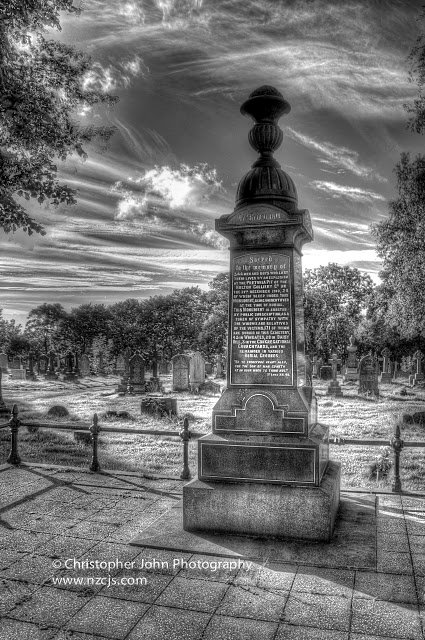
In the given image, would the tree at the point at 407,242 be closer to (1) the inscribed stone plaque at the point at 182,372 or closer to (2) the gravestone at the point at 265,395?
(1) the inscribed stone plaque at the point at 182,372

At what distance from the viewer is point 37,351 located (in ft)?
192

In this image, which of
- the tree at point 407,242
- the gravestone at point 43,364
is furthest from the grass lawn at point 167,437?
the gravestone at point 43,364

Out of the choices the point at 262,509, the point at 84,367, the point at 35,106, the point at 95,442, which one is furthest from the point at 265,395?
the point at 84,367

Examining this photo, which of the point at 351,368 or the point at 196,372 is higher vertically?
the point at 196,372

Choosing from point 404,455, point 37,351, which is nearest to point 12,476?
point 404,455

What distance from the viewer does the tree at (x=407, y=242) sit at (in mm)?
22484

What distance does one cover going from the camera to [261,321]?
636 centimetres

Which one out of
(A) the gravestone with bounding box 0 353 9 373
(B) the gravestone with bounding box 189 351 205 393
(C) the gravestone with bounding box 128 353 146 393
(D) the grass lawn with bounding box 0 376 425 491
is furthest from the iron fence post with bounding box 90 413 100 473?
(A) the gravestone with bounding box 0 353 9 373

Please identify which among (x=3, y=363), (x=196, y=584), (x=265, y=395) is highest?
(x=265, y=395)

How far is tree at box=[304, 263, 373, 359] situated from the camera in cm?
5184

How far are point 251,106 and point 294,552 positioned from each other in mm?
5263

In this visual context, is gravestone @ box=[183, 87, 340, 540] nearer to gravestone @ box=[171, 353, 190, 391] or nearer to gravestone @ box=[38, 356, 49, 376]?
gravestone @ box=[171, 353, 190, 391]

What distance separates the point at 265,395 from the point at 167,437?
7.86 metres

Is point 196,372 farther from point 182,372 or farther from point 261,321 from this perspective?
point 261,321
